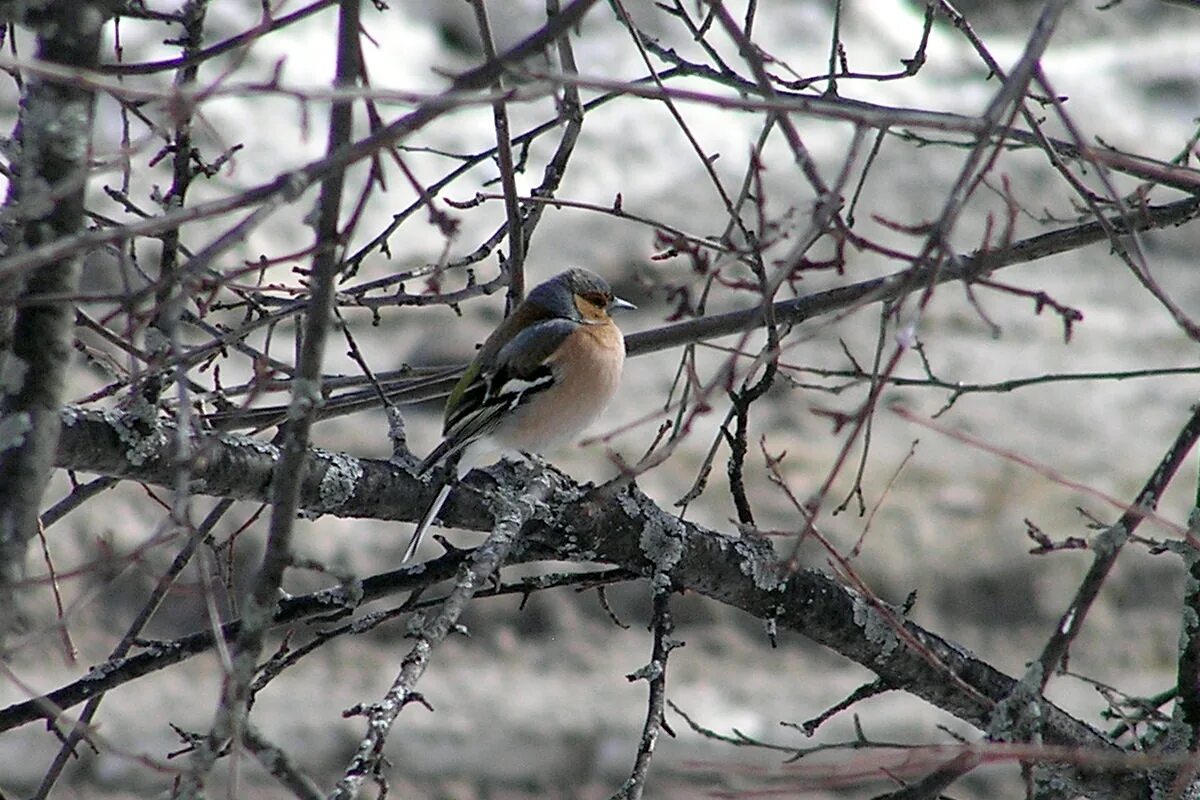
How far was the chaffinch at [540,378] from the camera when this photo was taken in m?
4.69

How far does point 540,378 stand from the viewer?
492 centimetres

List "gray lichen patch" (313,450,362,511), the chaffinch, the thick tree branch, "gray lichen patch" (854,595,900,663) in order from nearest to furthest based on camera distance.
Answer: the thick tree branch, "gray lichen patch" (313,450,362,511), "gray lichen patch" (854,595,900,663), the chaffinch

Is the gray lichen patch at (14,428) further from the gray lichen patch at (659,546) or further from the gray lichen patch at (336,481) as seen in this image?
Result: the gray lichen patch at (659,546)

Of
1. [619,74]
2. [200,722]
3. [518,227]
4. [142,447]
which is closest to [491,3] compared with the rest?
[619,74]

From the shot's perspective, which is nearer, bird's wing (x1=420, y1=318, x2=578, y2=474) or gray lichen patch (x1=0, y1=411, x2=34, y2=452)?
gray lichen patch (x1=0, y1=411, x2=34, y2=452)

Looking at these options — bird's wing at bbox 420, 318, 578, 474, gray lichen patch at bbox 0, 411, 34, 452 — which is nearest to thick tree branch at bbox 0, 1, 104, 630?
Answer: gray lichen patch at bbox 0, 411, 34, 452

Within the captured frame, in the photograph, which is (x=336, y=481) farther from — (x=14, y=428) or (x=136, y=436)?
(x=14, y=428)

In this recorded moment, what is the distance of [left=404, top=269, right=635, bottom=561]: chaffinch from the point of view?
15.4 feet

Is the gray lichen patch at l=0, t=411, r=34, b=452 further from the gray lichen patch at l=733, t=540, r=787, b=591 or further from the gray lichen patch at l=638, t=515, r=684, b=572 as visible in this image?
the gray lichen patch at l=733, t=540, r=787, b=591

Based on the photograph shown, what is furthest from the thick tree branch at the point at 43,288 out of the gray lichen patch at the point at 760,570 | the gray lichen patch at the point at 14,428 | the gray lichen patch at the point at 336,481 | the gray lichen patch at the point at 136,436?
the gray lichen patch at the point at 760,570

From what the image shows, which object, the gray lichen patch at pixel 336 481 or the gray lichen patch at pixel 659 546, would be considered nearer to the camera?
the gray lichen patch at pixel 336 481

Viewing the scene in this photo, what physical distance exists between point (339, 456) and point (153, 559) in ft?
17.7

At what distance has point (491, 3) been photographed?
11.6 meters

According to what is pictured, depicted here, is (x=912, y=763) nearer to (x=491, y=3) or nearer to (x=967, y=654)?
(x=967, y=654)
